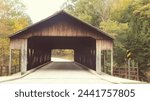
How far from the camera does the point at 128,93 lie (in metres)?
12.0

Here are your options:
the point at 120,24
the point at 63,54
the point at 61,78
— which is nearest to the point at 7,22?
the point at 120,24

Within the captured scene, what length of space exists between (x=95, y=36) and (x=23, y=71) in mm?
6341

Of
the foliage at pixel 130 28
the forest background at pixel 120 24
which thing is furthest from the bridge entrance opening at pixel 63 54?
the foliage at pixel 130 28

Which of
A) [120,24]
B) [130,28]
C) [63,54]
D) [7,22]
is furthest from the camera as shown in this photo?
[63,54]

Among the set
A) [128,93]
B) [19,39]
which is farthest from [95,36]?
[128,93]

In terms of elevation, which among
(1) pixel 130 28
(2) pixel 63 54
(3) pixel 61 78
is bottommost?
(3) pixel 61 78

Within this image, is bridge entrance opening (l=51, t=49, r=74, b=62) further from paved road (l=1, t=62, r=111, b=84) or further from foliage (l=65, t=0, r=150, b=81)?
paved road (l=1, t=62, r=111, b=84)

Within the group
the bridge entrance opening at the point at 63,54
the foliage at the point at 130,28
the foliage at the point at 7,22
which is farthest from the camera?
the bridge entrance opening at the point at 63,54

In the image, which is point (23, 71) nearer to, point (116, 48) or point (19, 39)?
point (19, 39)

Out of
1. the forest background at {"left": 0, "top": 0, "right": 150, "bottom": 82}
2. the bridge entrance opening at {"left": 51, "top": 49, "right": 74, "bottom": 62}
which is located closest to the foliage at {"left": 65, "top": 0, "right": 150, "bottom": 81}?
the forest background at {"left": 0, "top": 0, "right": 150, "bottom": 82}

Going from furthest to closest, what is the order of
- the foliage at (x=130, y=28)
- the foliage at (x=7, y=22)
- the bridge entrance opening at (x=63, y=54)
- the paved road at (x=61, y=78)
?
the bridge entrance opening at (x=63, y=54) → the foliage at (x=7, y=22) → the foliage at (x=130, y=28) → the paved road at (x=61, y=78)

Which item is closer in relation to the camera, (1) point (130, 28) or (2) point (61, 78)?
(2) point (61, 78)

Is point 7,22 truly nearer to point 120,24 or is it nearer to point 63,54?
point 120,24

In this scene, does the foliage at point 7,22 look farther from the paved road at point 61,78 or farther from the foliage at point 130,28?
the paved road at point 61,78
